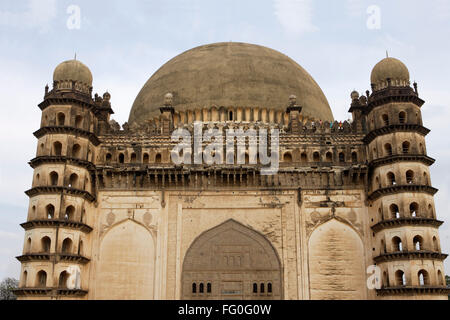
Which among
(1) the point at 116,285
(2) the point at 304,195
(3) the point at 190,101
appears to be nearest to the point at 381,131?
(2) the point at 304,195

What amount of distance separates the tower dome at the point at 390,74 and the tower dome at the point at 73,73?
13.1 m

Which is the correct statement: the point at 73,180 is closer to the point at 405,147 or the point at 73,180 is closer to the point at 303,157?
the point at 303,157

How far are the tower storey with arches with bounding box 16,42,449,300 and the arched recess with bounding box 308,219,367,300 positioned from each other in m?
0.04

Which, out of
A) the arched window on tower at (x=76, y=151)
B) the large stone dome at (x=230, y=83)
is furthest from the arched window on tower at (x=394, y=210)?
the arched window on tower at (x=76, y=151)

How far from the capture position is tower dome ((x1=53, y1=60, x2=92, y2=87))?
78.7 feet

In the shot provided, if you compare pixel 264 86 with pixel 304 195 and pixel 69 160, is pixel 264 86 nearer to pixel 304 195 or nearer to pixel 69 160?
pixel 304 195

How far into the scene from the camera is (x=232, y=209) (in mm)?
23203

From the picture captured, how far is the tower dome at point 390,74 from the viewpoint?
23.6 m

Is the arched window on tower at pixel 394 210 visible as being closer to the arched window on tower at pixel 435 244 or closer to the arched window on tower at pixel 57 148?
the arched window on tower at pixel 435 244

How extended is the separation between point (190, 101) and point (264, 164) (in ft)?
19.2

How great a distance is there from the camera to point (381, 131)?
75.2 feet

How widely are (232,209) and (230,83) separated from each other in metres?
7.57

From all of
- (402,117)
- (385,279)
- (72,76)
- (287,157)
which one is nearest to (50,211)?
(72,76)

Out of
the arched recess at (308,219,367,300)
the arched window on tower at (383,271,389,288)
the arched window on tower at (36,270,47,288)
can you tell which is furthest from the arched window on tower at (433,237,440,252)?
the arched window on tower at (36,270,47,288)
